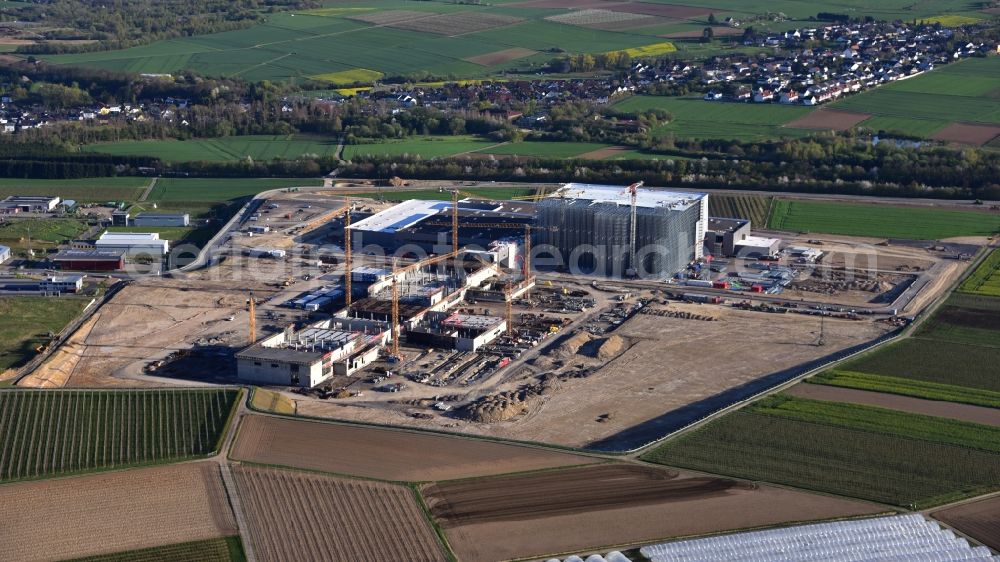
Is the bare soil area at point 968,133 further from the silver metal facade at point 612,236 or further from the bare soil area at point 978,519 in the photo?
the bare soil area at point 978,519

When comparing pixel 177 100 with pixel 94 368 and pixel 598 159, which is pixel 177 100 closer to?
pixel 598 159

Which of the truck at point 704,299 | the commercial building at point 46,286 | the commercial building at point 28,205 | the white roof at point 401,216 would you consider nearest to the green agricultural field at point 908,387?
the truck at point 704,299

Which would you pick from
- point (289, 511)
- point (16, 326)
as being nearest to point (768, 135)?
point (16, 326)

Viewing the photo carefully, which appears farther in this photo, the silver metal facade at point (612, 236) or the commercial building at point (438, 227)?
the commercial building at point (438, 227)

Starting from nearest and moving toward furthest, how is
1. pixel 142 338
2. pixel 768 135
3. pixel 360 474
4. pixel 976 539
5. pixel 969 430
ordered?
1. pixel 976 539
2. pixel 360 474
3. pixel 969 430
4. pixel 142 338
5. pixel 768 135

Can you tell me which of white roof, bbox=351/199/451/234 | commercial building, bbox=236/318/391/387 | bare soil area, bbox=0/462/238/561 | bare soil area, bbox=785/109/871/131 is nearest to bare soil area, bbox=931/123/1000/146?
bare soil area, bbox=785/109/871/131

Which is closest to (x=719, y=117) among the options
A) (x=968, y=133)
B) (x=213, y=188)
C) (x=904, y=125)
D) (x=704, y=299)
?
(x=904, y=125)

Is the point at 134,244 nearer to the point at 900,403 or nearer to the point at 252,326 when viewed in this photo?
the point at 252,326
